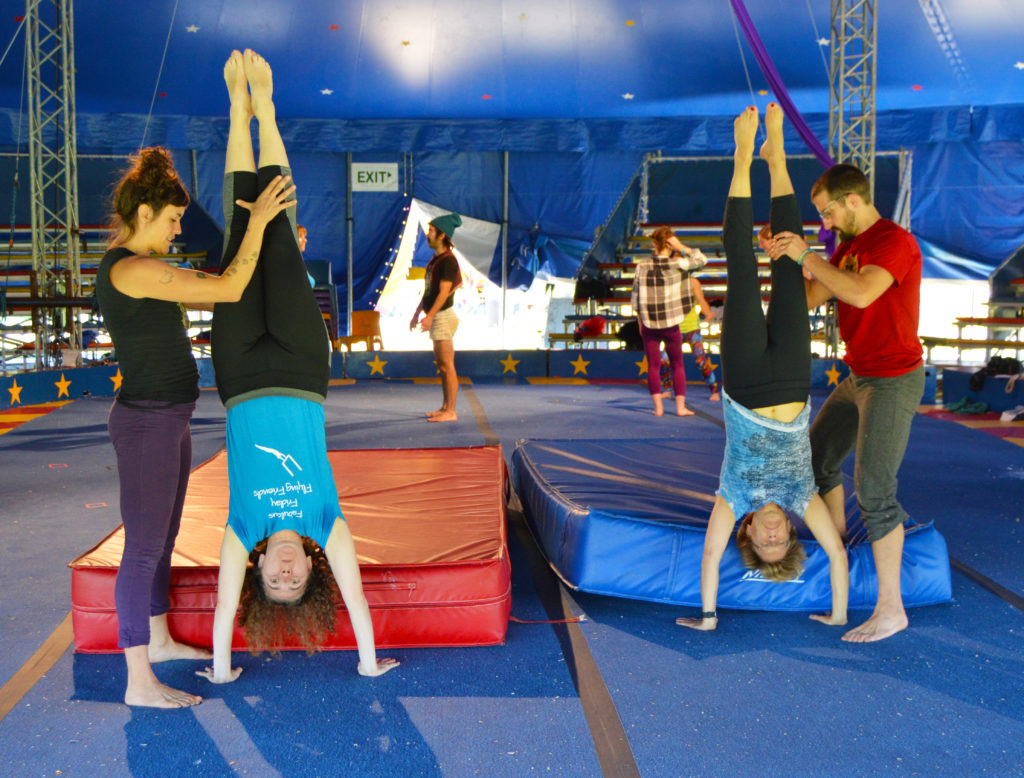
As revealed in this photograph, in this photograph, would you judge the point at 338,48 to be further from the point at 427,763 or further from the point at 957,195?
the point at 427,763

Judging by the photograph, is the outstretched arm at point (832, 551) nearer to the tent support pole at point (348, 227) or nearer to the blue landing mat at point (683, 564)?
the blue landing mat at point (683, 564)

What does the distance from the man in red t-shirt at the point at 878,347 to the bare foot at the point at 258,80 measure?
145cm

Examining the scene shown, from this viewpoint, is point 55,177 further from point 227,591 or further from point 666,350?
point 227,591

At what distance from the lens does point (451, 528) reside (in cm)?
279

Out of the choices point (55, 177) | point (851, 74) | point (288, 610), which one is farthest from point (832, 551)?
point (55, 177)

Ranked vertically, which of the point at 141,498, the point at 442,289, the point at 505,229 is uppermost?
the point at 505,229

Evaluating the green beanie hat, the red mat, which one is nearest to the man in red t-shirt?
the red mat

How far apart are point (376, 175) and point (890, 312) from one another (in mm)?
11180

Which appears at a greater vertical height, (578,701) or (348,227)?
(348,227)

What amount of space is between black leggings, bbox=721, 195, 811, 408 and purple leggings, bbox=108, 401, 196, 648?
1.50 m

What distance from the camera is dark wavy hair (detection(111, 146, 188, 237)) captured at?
2016mm

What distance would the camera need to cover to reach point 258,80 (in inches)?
85.7

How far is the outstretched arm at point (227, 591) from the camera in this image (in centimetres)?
205

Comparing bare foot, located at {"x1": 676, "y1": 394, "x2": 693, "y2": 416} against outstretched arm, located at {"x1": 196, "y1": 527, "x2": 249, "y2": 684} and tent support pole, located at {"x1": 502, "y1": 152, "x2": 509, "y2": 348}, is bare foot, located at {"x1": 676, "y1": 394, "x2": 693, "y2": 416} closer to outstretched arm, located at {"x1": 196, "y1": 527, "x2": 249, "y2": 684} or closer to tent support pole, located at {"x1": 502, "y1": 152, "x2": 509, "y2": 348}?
outstretched arm, located at {"x1": 196, "y1": 527, "x2": 249, "y2": 684}
